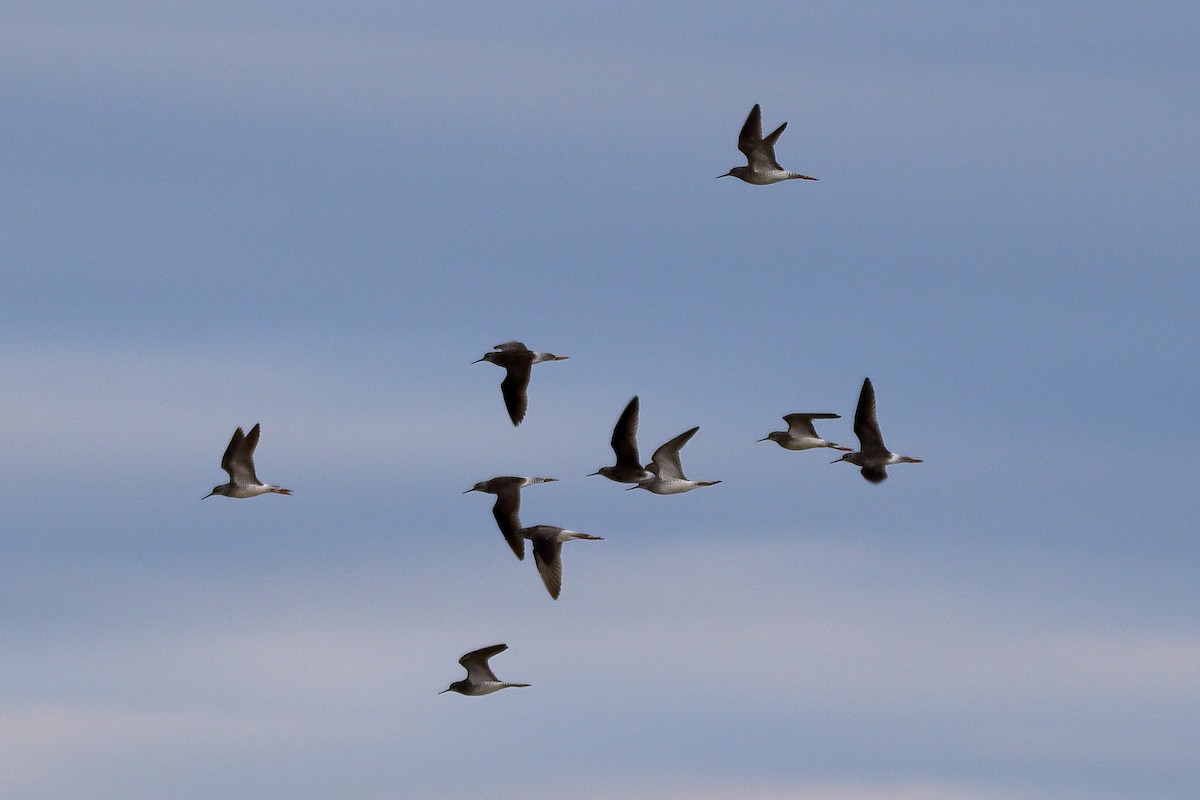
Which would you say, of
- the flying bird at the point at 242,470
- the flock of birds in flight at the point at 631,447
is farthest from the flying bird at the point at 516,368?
the flying bird at the point at 242,470

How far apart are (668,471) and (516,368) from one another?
4.80m

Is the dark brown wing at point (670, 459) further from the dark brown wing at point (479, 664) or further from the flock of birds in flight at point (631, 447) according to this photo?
the dark brown wing at point (479, 664)

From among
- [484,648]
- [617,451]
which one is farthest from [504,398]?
[484,648]

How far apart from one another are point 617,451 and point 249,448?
946cm

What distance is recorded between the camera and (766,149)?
187 ft

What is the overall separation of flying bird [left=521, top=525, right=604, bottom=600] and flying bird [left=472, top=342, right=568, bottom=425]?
3233 mm

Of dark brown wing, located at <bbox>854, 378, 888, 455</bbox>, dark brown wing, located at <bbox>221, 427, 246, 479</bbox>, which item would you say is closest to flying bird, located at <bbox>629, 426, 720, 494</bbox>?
dark brown wing, located at <bbox>854, 378, 888, 455</bbox>

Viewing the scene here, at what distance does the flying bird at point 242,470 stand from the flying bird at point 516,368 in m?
6.07

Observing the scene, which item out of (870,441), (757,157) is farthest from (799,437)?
(757,157)

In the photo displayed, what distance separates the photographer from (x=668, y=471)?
56250 mm

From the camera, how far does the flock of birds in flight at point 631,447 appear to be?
2196 inches

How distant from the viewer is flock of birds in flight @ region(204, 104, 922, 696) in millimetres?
55781

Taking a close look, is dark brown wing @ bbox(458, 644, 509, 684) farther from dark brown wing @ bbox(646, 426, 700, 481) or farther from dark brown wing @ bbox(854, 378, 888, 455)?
dark brown wing @ bbox(854, 378, 888, 455)

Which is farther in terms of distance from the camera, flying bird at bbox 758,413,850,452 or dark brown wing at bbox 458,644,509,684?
flying bird at bbox 758,413,850,452
